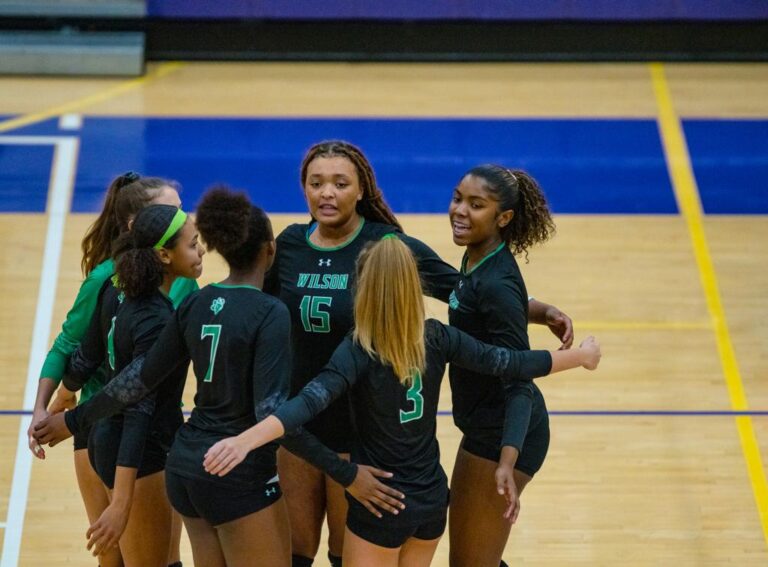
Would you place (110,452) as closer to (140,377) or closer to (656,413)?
(140,377)

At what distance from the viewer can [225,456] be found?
11.4 ft

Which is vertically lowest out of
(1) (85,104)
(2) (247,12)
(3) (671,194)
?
(3) (671,194)

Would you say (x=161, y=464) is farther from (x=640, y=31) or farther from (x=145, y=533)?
(x=640, y=31)

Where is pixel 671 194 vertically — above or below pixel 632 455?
above

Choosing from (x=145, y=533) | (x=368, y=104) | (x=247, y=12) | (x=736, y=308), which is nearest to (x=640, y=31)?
(x=368, y=104)

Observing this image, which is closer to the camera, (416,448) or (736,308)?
(416,448)

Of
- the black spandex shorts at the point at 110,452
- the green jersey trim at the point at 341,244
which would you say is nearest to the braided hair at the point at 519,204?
the green jersey trim at the point at 341,244

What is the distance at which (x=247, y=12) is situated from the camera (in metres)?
12.5

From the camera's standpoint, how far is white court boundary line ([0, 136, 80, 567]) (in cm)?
573

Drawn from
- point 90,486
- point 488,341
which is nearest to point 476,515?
point 488,341

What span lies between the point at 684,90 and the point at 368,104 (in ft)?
10.1

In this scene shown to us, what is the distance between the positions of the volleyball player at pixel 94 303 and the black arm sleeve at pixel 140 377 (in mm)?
270

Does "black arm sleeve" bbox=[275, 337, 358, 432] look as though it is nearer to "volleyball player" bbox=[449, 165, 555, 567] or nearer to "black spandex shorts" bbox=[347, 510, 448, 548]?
"black spandex shorts" bbox=[347, 510, 448, 548]

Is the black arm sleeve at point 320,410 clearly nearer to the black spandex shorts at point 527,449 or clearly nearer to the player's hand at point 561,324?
the black spandex shorts at point 527,449
